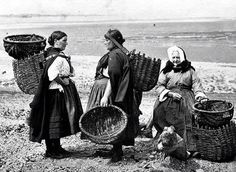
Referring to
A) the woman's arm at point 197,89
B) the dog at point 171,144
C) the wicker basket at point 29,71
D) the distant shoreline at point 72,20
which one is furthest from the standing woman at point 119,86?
the distant shoreline at point 72,20

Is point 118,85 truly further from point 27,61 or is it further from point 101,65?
point 27,61

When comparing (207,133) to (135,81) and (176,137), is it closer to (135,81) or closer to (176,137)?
(176,137)

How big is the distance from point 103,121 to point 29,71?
1.39 m

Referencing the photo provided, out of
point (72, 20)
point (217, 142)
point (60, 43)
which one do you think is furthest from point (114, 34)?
point (72, 20)

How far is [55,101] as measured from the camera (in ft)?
20.7

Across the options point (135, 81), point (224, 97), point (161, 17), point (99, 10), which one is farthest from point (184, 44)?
point (99, 10)

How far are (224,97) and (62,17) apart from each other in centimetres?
3703

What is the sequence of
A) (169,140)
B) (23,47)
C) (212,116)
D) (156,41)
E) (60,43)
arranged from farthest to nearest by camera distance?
(156,41)
(23,47)
(60,43)
(212,116)
(169,140)

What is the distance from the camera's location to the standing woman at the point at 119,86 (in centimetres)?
590

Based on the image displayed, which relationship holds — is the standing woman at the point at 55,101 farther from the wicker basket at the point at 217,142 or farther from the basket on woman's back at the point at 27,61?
the wicker basket at the point at 217,142

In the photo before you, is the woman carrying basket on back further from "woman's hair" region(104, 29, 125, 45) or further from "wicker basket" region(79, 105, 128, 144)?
"wicker basket" region(79, 105, 128, 144)

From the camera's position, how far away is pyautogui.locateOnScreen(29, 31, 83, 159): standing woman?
619cm

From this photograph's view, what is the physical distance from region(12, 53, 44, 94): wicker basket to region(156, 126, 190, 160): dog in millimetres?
2145

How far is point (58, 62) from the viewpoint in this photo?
613 centimetres
